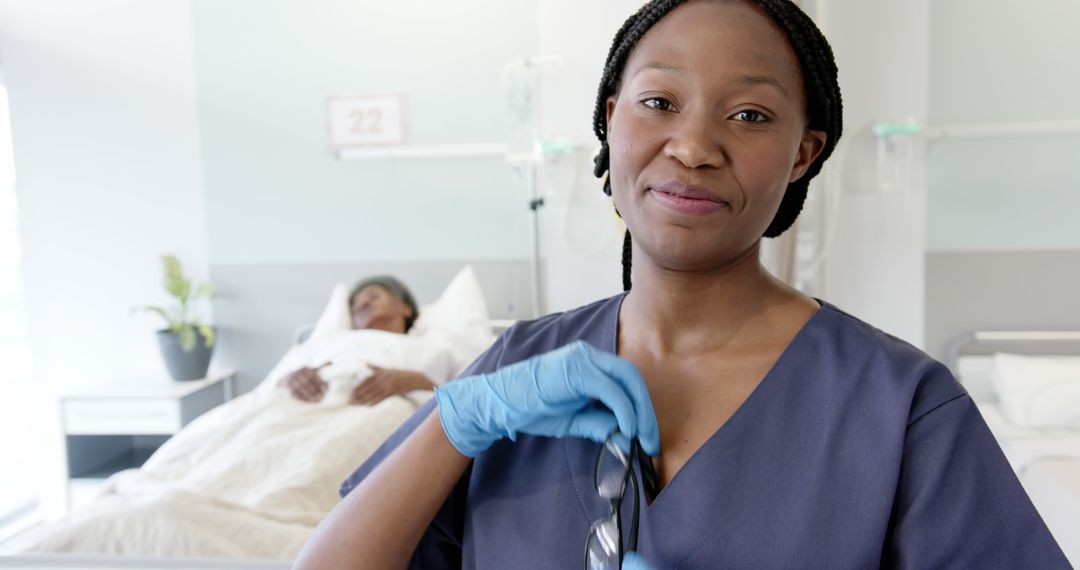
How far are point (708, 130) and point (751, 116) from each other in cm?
5

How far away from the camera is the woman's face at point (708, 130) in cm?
64

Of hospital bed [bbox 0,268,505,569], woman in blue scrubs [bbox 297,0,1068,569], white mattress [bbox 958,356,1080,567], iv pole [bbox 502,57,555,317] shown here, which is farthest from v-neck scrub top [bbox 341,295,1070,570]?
iv pole [bbox 502,57,555,317]

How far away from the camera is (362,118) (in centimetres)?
192

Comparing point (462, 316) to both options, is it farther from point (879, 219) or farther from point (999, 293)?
point (999, 293)

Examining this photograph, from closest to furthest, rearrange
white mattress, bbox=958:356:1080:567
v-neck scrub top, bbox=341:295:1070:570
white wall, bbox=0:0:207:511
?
v-neck scrub top, bbox=341:295:1070:570 < white mattress, bbox=958:356:1080:567 < white wall, bbox=0:0:207:511

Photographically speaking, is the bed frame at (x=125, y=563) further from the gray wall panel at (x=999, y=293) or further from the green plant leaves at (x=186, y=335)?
the gray wall panel at (x=999, y=293)

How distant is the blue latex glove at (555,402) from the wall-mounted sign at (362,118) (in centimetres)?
133

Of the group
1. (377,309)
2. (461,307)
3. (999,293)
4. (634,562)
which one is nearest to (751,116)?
(634,562)

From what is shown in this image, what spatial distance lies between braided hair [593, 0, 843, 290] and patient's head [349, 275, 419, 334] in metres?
1.29

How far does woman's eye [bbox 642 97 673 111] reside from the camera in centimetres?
67

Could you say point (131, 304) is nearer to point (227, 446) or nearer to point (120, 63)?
point (227, 446)

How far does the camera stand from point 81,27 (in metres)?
1.53

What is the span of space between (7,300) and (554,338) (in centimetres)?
114

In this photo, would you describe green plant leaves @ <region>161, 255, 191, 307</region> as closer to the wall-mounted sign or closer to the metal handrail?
the wall-mounted sign
